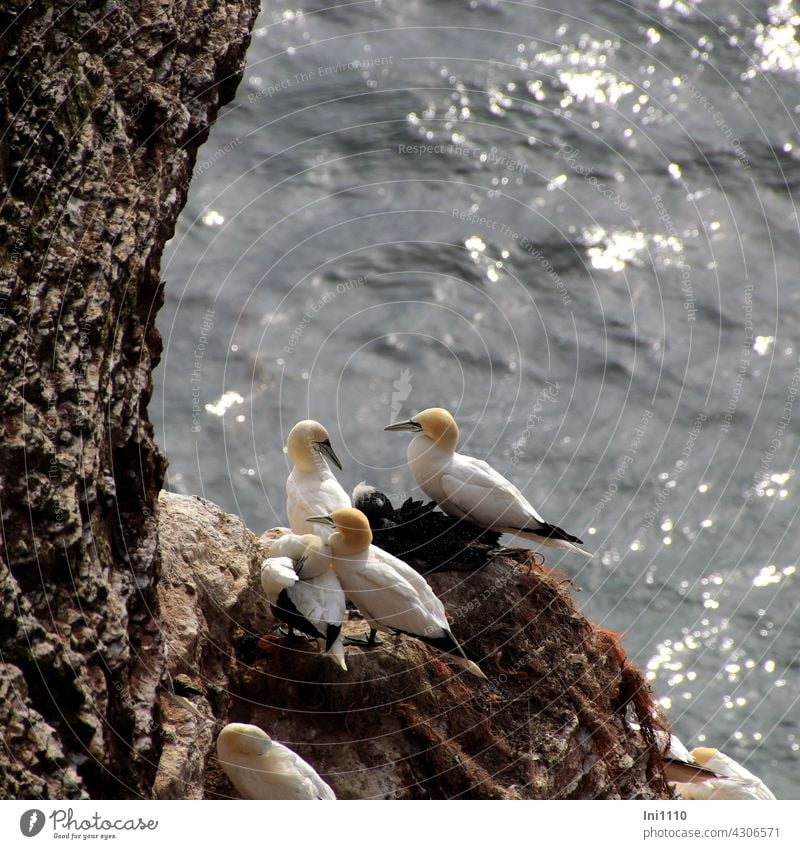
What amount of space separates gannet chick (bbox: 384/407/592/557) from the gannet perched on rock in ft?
3.88

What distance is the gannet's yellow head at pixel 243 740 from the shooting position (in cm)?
512

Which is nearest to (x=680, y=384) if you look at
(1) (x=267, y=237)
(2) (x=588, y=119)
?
(2) (x=588, y=119)

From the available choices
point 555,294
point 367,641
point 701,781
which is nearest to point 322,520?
point 367,641

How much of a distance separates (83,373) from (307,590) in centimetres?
186

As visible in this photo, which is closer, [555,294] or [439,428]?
[439,428]

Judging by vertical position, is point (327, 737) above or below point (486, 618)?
below

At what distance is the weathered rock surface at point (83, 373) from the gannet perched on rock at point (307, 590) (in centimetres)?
102

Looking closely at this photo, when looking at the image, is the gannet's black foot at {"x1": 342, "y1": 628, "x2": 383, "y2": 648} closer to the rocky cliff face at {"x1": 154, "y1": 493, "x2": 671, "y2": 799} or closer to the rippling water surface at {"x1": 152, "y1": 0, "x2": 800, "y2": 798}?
the rocky cliff face at {"x1": 154, "y1": 493, "x2": 671, "y2": 799}

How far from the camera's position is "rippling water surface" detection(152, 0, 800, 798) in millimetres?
12750

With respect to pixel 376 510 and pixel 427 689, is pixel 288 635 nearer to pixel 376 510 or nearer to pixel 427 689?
pixel 427 689

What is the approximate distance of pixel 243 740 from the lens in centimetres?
513
